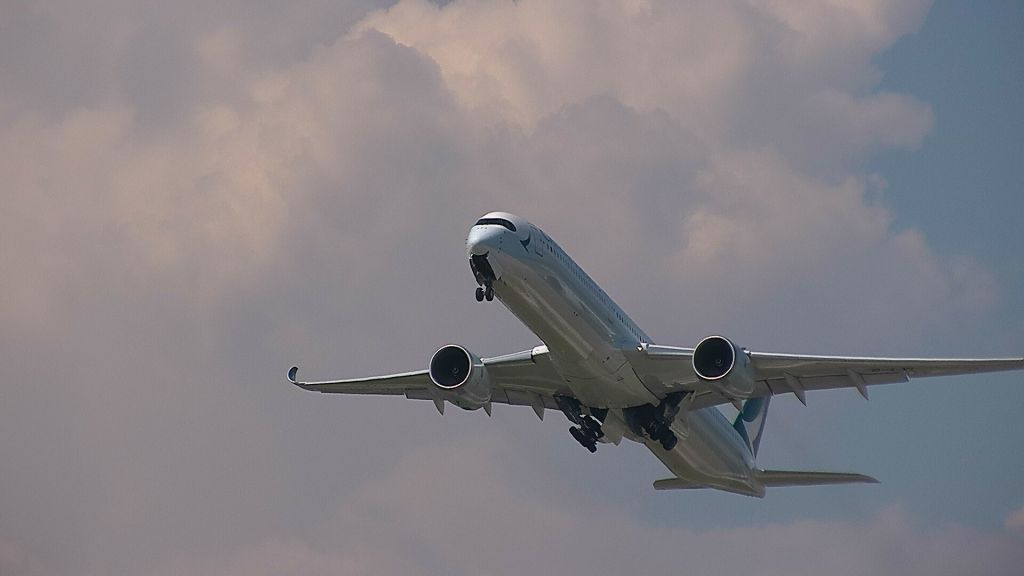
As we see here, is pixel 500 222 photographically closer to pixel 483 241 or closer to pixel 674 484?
pixel 483 241

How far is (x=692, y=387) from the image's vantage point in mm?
46750

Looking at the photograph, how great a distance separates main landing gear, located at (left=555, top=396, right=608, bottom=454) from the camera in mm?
48250

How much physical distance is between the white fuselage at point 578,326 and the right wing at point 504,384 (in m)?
1.32

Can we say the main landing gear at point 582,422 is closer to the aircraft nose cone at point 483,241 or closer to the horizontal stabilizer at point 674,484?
the horizontal stabilizer at point 674,484

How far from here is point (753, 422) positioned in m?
56.9

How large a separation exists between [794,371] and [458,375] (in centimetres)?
1018

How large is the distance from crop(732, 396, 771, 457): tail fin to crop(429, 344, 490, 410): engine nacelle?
44.2 feet

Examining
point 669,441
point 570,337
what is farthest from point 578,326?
point 669,441

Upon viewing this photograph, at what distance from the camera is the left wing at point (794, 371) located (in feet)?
144

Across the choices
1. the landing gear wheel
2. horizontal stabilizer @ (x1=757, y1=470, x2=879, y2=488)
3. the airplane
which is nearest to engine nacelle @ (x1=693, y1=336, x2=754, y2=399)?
the airplane

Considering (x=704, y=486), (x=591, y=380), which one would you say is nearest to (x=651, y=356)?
(x=591, y=380)

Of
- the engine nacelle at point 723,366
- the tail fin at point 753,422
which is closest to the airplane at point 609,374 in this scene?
the engine nacelle at point 723,366

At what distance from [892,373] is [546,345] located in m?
10.4

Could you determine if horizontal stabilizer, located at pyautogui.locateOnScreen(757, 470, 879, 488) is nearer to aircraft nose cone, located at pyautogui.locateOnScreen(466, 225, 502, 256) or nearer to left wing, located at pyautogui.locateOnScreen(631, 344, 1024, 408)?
left wing, located at pyautogui.locateOnScreen(631, 344, 1024, 408)
